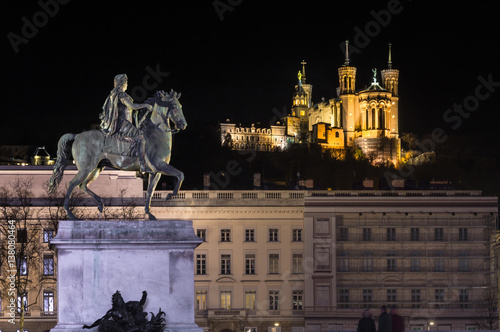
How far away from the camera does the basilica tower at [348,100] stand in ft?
629

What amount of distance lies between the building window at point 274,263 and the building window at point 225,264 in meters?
2.38

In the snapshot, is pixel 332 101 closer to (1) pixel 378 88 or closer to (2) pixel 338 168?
(1) pixel 378 88

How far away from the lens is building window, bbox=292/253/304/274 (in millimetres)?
73062

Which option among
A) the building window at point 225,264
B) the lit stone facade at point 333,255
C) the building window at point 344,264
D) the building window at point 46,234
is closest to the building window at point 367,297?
the lit stone facade at point 333,255

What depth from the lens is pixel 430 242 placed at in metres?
74.6

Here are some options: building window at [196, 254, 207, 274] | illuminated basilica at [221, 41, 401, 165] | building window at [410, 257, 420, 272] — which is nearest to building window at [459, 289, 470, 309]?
building window at [410, 257, 420, 272]

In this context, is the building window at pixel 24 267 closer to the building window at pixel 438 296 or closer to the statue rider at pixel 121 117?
the building window at pixel 438 296

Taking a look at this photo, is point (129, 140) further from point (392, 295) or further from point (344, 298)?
point (392, 295)

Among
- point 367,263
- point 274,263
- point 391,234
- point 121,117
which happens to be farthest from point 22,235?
point 121,117

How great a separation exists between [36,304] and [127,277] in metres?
43.8

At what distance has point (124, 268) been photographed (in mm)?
22641

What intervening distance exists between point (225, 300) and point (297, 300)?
412 centimetres

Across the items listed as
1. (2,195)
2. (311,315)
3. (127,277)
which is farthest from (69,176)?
(127,277)

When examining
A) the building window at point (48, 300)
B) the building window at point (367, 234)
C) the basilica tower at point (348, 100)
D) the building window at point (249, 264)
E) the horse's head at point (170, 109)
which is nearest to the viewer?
the horse's head at point (170, 109)
